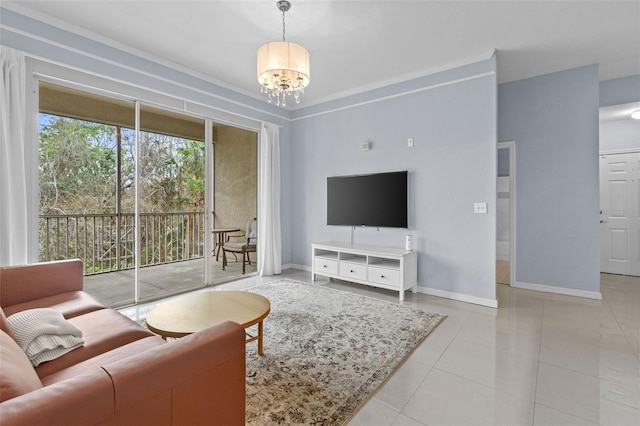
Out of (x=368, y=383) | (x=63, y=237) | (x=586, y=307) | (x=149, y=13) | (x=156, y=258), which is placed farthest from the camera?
(x=156, y=258)

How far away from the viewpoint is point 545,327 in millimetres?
Answer: 2764

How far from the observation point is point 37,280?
212 centimetres

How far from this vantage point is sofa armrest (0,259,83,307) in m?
2.00

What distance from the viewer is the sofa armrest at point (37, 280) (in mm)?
2004

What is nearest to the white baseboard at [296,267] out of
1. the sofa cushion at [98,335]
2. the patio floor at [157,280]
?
the patio floor at [157,280]

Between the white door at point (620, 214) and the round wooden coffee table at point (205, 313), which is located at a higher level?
the white door at point (620, 214)

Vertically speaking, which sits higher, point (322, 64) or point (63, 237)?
point (322, 64)

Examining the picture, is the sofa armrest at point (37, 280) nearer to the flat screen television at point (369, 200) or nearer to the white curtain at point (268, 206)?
the white curtain at point (268, 206)

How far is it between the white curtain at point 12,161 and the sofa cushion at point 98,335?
1.27 metres

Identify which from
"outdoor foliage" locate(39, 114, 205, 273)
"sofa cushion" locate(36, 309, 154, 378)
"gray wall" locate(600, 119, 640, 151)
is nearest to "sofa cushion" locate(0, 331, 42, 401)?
"sofa cushion" locate(36, 309, 154, 378)

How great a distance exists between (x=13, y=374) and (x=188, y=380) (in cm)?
48

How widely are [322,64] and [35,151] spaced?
3.04m

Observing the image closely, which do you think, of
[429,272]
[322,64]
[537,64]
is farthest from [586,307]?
[322,64]

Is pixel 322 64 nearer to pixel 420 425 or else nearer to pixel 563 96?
pixel 563 96
